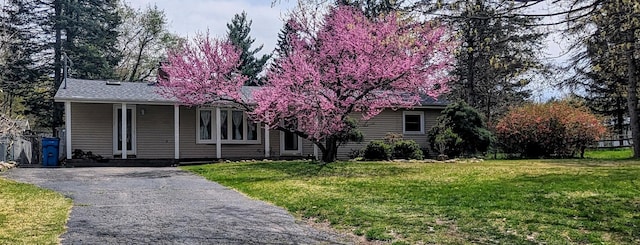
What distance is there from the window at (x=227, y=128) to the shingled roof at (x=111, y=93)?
961 millimetres

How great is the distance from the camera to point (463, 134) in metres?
20.1

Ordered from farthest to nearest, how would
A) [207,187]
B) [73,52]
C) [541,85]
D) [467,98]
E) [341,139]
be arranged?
[73,52] < [467,98] < [341,139] < [541,85] < [207,187]

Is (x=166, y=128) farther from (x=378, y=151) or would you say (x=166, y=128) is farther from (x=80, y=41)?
(x=80, y=41)

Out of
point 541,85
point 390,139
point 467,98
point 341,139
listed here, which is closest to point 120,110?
point 341,139

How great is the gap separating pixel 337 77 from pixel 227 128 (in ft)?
22.2

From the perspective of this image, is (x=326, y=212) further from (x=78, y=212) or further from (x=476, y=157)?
(x=476, y=157)

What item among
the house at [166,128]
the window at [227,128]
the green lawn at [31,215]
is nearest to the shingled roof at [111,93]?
the house at [166,128]

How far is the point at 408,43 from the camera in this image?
764cm

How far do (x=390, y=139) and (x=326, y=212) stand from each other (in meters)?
13.6

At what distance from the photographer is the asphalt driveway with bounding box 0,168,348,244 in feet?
19.3

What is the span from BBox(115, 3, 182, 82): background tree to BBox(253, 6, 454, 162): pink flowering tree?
76.4 feet

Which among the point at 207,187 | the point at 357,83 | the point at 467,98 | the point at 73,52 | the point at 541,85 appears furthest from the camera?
the point at 73,52

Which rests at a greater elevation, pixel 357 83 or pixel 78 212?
pixel 357 83

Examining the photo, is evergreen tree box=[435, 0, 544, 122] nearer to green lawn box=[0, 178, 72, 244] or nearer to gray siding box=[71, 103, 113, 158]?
green lawn box=[0, 178, 72, 244]
